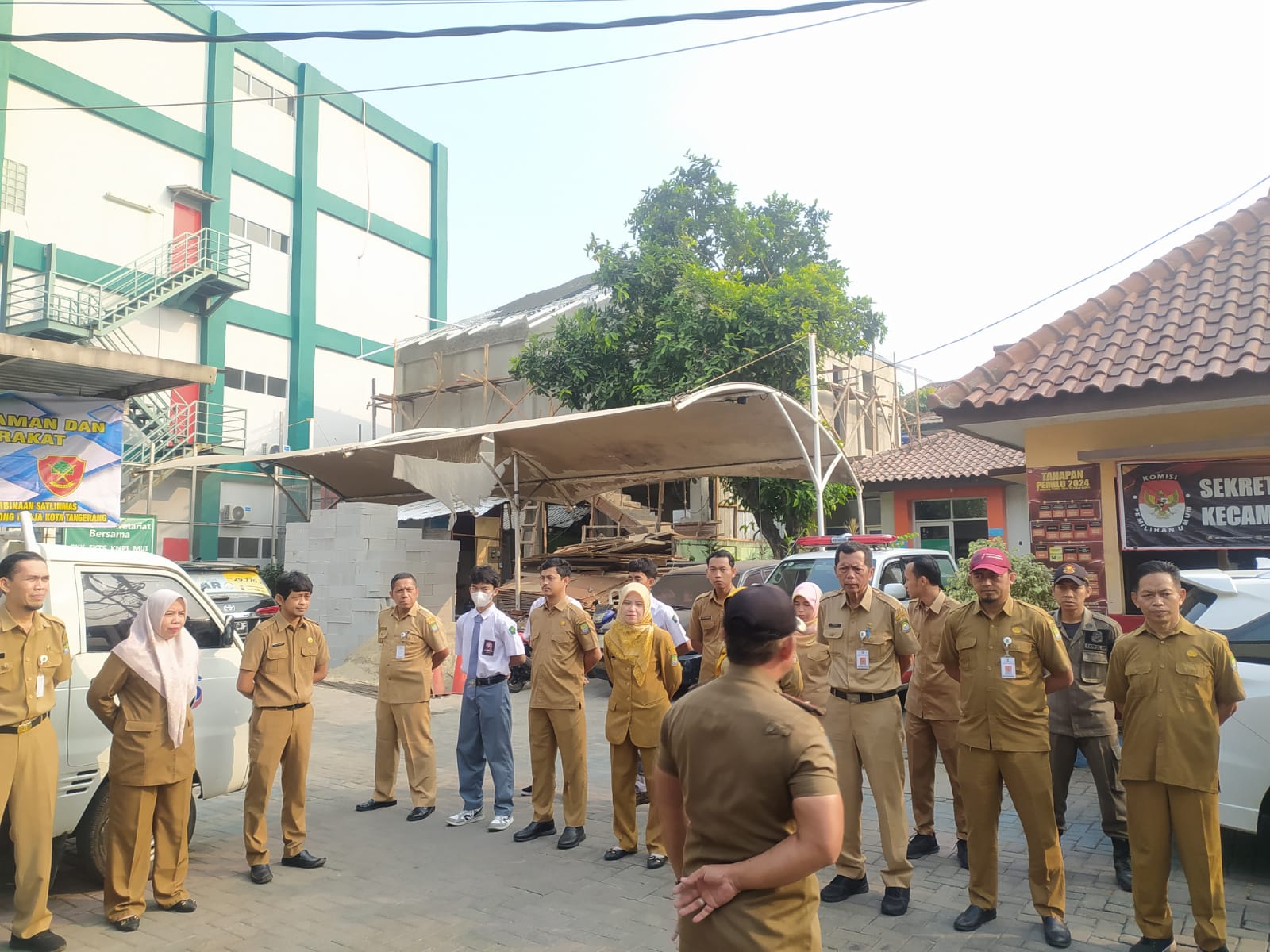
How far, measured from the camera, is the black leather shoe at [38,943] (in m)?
4.26

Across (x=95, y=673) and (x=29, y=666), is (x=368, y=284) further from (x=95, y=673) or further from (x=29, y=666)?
(x=29, y=666)

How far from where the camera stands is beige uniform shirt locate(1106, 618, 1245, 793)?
4074mm

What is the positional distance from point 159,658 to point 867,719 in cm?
378

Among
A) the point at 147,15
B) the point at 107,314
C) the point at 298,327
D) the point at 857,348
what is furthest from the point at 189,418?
the point at 857,348

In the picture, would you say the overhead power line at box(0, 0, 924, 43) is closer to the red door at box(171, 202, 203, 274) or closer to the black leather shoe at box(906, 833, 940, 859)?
the black leather shoe at box(906, 833, 940, 859)

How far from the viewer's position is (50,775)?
4395 millimetres

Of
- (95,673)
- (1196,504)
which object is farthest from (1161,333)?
(95,673)

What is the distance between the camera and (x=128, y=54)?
23125mm

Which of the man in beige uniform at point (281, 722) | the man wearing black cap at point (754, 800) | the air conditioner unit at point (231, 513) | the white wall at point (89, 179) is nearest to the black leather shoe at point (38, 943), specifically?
the man in beige uniform at point (281, 722)

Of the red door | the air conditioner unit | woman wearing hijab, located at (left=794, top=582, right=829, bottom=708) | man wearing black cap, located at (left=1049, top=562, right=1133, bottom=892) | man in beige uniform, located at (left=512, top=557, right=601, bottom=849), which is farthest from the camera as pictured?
the air conditioner unit

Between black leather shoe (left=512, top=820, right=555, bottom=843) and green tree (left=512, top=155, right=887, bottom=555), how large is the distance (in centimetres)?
1127

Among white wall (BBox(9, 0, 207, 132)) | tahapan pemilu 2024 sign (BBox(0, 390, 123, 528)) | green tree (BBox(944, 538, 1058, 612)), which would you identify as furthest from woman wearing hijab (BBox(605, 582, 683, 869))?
white wall (BBox(9, 0, 207, 132))

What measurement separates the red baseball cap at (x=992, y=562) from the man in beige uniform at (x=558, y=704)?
2.68 m

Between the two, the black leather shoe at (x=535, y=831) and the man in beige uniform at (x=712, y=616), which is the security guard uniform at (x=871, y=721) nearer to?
the man in beige uniform at (x=712, y=616)
